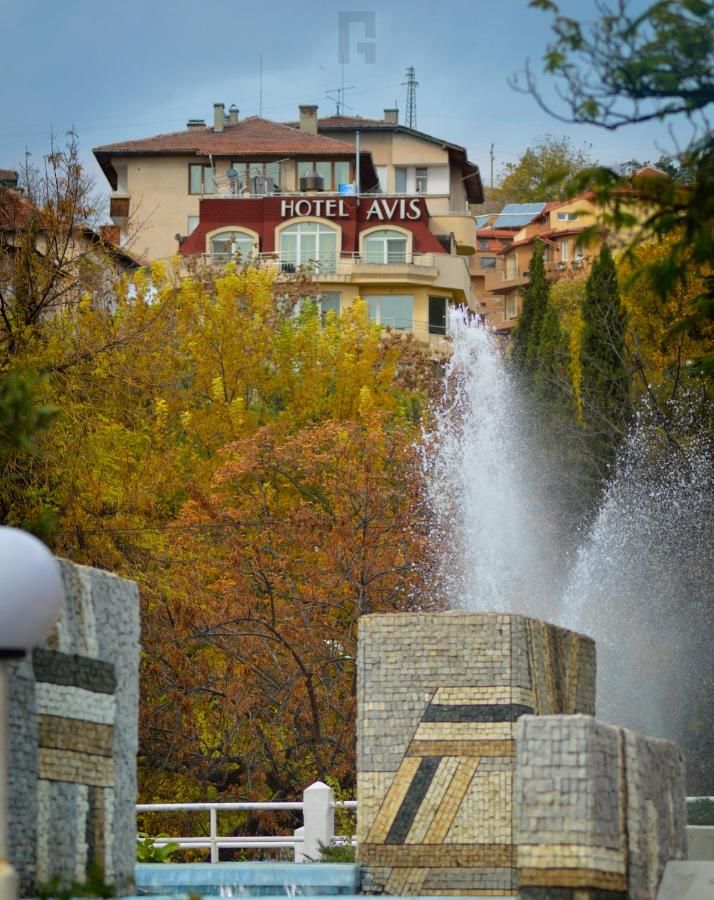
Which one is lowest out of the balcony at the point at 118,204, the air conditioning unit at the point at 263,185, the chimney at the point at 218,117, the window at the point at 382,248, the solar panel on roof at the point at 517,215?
the window at the point at 382,248

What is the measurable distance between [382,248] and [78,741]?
180ft

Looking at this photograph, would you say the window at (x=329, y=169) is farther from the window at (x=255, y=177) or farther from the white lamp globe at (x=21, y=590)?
the white lamp globe at (x=21, y=590)

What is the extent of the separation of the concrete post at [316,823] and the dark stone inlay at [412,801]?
11.0 feet

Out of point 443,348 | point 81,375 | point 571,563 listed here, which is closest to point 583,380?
point 571,563

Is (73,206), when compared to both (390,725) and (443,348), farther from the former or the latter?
(443,348)

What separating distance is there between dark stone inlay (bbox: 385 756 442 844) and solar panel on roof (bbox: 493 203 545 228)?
9559 cm

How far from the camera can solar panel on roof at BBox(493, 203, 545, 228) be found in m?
111

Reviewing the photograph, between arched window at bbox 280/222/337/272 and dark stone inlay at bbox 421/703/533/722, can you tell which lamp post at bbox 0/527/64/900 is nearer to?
dark stone inlay at bbox 421/703/533/722

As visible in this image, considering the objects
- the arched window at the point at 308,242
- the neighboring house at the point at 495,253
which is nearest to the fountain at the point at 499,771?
the arched window at the point at 308,242

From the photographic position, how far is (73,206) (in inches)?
→ 1081

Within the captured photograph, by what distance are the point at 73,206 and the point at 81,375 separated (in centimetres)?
323

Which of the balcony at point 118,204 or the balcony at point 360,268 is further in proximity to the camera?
the balcony at point 118,204

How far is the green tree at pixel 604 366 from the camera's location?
124 ft

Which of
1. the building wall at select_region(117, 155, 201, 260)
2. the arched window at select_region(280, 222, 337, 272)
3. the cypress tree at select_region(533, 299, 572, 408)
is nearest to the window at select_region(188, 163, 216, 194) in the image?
the building wall at select_region(117, 155, 201, 260)
